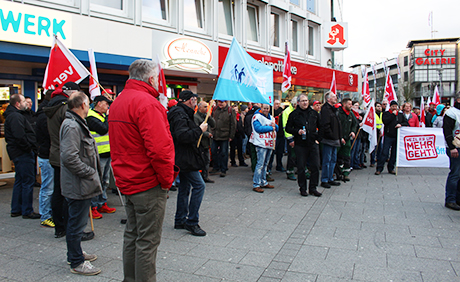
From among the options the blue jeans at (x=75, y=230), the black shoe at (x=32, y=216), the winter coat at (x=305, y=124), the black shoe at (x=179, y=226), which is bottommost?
the black shoe at (x=179, y=226)

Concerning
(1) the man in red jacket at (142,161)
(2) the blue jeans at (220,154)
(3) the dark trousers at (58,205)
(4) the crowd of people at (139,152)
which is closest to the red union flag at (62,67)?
(4) the crowd of people at (139,152)

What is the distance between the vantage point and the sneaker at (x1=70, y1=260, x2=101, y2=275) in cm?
365

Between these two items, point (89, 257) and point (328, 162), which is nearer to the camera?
point (89, 257)

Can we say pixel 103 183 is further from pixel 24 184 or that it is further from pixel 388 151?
pixel 388 151

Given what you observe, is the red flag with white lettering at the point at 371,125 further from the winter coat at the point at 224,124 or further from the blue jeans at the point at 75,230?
the blue jeans at the point at 75,230

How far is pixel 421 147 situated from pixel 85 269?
9.50 meters

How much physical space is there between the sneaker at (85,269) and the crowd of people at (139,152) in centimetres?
1

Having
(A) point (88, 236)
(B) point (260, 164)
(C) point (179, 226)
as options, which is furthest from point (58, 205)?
(B) point (260, 164)

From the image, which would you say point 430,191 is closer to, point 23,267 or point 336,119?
point 336,119

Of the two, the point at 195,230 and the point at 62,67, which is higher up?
the point at 62,67

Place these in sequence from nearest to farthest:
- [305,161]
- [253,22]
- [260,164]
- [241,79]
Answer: [241,79]
[305,161]
[260,164]
[253,22]

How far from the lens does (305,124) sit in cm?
720

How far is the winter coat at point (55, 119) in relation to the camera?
15.0 ft

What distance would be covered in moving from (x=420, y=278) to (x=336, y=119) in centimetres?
501
